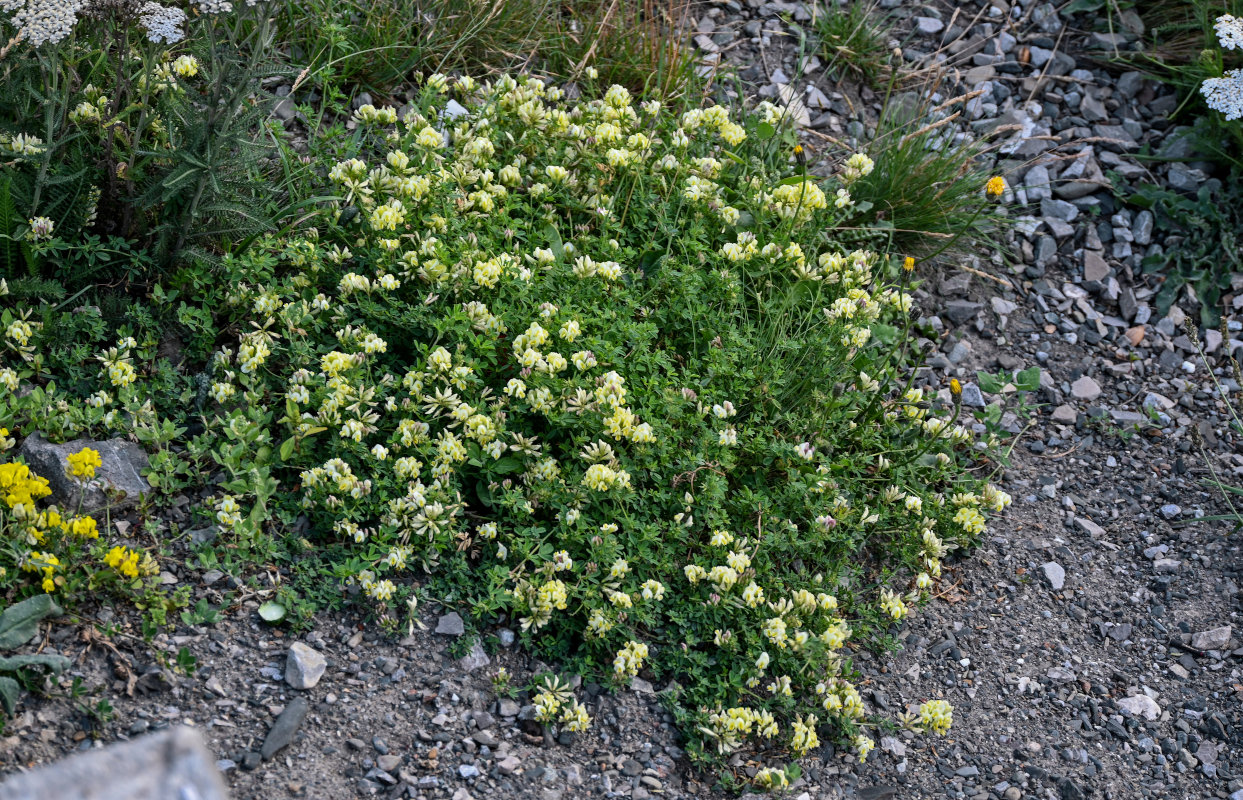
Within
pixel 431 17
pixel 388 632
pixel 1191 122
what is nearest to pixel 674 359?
pixel 388 632

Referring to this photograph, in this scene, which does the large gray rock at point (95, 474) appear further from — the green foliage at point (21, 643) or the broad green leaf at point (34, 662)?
the broad green leaf at point (34, 662)

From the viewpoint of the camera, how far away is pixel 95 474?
305cm

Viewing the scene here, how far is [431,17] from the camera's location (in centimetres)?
486

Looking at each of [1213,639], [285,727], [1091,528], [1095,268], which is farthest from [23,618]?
[1095,268]

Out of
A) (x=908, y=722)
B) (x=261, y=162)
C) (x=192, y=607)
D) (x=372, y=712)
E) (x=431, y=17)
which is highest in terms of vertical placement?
(x=431, y=17)

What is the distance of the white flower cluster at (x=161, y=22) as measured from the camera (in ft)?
10.1

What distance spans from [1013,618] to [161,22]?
3.51m

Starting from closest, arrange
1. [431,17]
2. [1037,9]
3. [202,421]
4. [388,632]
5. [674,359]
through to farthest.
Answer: [388,632], [202,421], [674,359], [431,17], [1037,9]

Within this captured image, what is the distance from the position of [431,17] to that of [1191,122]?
4.08 metres

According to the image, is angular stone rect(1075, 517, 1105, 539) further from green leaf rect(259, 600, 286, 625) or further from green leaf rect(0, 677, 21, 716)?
green leaf rect(0, 677, 21, 716)

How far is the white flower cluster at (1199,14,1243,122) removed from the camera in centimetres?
486

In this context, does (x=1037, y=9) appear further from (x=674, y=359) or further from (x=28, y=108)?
(x=28, y=108)

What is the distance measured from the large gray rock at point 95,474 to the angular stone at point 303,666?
724 millimetres

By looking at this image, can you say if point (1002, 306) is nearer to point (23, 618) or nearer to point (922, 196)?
point (922, 196)
